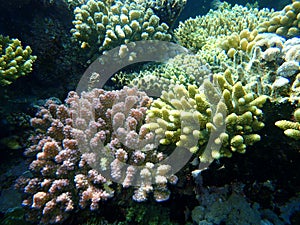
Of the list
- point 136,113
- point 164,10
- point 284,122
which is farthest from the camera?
point 164,10

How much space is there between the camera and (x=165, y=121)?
247 cm

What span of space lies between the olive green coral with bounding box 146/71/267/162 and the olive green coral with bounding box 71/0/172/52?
7.28 feet

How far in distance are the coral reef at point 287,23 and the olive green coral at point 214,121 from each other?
2.19 metres

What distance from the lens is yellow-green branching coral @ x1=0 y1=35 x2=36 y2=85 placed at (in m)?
3.33

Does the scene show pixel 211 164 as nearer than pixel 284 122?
No

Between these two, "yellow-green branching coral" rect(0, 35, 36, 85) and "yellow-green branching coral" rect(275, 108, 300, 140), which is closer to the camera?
"yellow-green branching coral" rect(275, 108, 300, 140)

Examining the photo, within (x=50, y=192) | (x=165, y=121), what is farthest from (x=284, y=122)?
(x=50, y=192)

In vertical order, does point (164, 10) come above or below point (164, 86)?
above

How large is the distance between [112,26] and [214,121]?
3.03 metres

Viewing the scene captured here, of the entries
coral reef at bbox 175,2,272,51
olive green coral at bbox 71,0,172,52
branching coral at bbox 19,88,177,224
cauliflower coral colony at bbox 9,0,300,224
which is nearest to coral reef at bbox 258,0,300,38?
coral reef at bbox 175,2,272,51

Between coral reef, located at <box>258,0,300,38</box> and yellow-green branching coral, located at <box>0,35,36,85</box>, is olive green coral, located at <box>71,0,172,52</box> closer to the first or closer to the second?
yellow-green branching coral, located at <box>0,35,36,85</box>

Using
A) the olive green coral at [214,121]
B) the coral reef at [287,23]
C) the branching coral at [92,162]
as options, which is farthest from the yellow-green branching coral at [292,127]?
the coral reef at [287,23]

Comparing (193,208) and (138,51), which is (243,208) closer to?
(193,208)

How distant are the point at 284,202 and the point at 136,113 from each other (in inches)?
71.7
